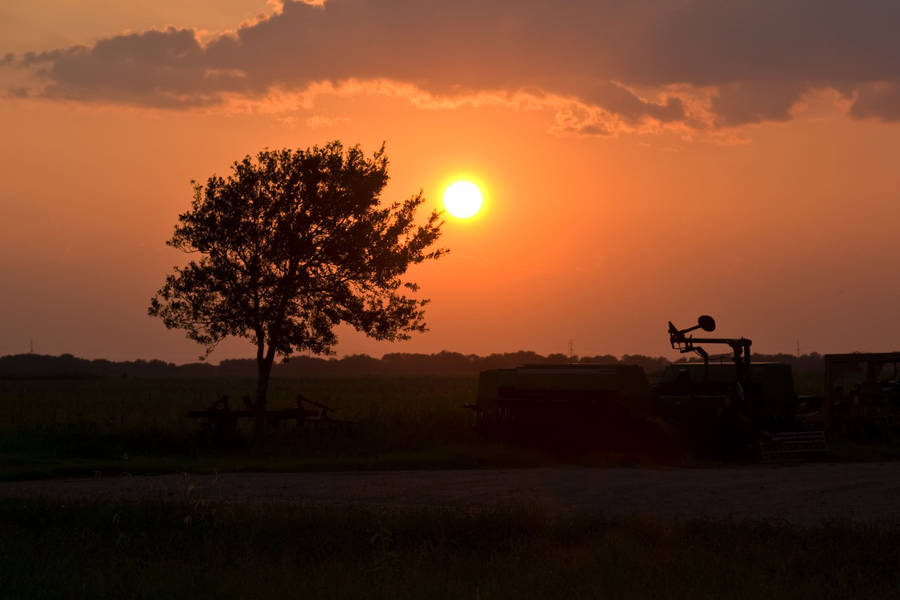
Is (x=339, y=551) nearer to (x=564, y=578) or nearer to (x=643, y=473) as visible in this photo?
(x=564, y=578)

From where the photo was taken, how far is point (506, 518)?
1510 centimetres

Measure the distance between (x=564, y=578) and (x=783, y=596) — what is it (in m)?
2.31

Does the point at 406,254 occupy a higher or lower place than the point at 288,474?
higher

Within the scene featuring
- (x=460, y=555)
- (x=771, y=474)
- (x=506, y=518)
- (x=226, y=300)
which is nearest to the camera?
(x=460, y=555)

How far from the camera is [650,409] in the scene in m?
28.4

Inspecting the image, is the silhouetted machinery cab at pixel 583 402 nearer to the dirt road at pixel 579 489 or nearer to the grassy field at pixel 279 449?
the grassy field at pixel 279 449

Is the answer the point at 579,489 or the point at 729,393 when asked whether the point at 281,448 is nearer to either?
the point at 579,489

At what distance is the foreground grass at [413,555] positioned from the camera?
11.5m

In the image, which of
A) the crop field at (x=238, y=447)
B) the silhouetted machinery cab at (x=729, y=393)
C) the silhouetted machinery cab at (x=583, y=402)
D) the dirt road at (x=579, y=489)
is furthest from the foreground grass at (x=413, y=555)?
the silhouetted machinery cab at (x=729, y=393)

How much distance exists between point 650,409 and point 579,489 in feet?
24.1

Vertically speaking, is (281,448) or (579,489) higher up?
(281,448)

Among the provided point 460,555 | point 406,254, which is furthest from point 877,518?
point 406,254

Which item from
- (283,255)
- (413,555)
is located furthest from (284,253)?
(413,555)

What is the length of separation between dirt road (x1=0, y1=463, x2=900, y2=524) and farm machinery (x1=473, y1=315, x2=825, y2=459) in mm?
2031
